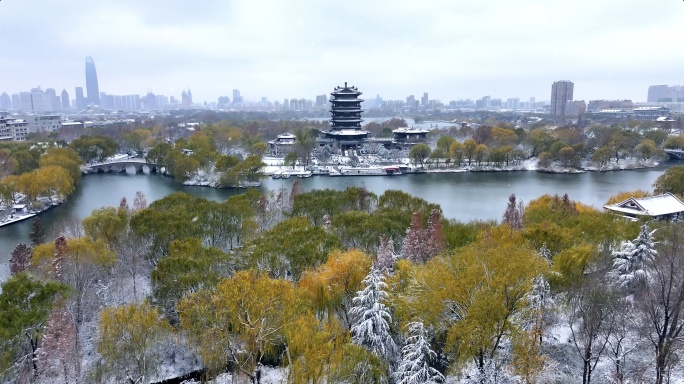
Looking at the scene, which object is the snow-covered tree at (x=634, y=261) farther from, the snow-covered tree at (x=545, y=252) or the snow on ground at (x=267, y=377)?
the snow on ground at (x=267, y=377)

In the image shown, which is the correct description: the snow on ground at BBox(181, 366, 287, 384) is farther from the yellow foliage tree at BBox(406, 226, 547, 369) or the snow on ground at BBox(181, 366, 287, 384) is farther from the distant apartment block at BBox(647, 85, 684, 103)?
the distant apartment block at BBox(647, 85, 684, 103)

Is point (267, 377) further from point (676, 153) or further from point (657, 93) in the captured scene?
point (657, 93)

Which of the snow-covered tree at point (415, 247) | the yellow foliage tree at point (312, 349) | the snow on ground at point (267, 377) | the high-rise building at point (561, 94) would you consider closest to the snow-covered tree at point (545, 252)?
the snow-covered tree at point (415, 247)

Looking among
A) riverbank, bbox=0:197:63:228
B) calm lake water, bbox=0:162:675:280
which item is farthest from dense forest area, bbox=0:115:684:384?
riverbank, bbox=0:197:63:228

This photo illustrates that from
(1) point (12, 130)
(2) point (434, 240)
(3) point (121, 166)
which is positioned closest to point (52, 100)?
(1) point (12, 130)

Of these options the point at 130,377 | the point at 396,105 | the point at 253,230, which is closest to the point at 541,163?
the point at 253,230

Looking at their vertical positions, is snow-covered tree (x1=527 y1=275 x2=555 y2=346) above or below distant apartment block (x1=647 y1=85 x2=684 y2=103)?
below

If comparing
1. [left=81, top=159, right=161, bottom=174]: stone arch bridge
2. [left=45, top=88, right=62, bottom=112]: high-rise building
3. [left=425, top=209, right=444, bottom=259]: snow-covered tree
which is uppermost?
[left=45, top=88, right=62, bottom=112]: high-rise building
